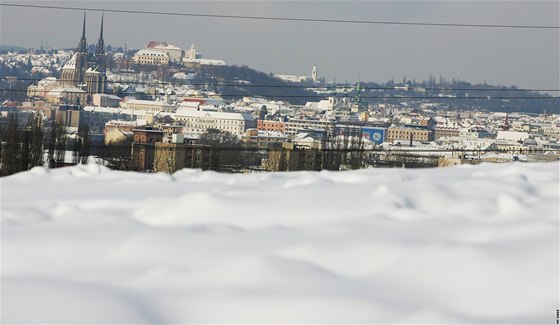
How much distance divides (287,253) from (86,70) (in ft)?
435

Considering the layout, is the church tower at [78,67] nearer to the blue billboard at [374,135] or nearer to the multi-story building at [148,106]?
the multi-story building at [148,106]

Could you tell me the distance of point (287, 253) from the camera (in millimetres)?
3553

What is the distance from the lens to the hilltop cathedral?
130 m

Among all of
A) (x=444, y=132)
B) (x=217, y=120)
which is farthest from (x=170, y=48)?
(x=444, y=132)

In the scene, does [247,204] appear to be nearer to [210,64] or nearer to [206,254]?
[206,254]

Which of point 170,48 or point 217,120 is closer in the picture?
point 217,120

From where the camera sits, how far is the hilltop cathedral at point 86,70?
130 m

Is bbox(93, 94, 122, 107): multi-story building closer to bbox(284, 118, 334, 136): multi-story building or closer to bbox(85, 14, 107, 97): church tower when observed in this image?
bbox(85, 14, 107, 97): church tower

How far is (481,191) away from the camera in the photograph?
4.36 metres

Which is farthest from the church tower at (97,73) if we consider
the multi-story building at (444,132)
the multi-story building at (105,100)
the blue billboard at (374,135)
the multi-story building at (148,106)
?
the blue billboard at (374,135)

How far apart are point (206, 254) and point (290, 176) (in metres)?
1.51

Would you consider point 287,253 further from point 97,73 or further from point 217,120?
point 97,73

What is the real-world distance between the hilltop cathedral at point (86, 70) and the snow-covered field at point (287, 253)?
4926 inches

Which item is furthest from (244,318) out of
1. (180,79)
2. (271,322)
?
(180,79)
